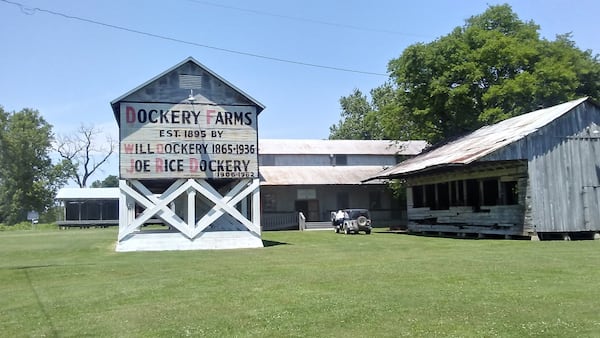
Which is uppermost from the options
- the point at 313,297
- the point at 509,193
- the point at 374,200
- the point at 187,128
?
the point at 187,128

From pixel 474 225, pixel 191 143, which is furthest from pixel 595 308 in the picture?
pixel 474 225

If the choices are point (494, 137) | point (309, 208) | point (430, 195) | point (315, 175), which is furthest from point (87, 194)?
point (494, 137)

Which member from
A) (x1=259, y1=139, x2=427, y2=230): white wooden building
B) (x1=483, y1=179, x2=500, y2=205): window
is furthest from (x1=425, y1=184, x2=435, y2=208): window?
(x1=259, y1=139, x2=427, y2=230): white wooden building

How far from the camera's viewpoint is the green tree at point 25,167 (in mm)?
84188

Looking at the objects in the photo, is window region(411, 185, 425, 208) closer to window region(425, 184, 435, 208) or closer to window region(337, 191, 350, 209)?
window region(425, 184, 435, 208)

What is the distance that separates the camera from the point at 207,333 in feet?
25.1

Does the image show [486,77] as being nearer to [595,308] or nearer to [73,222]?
[595,308]

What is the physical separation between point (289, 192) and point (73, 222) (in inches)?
1147

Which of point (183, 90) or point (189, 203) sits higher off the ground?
point (183, 90)

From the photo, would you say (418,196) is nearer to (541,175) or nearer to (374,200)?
(374,200)

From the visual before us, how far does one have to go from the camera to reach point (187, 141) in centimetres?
2528

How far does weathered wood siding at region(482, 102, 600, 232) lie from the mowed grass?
7.94 metres

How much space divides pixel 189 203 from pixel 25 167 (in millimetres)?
70510

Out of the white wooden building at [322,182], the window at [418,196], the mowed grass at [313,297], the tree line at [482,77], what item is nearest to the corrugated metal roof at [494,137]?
the window at [418,196]
